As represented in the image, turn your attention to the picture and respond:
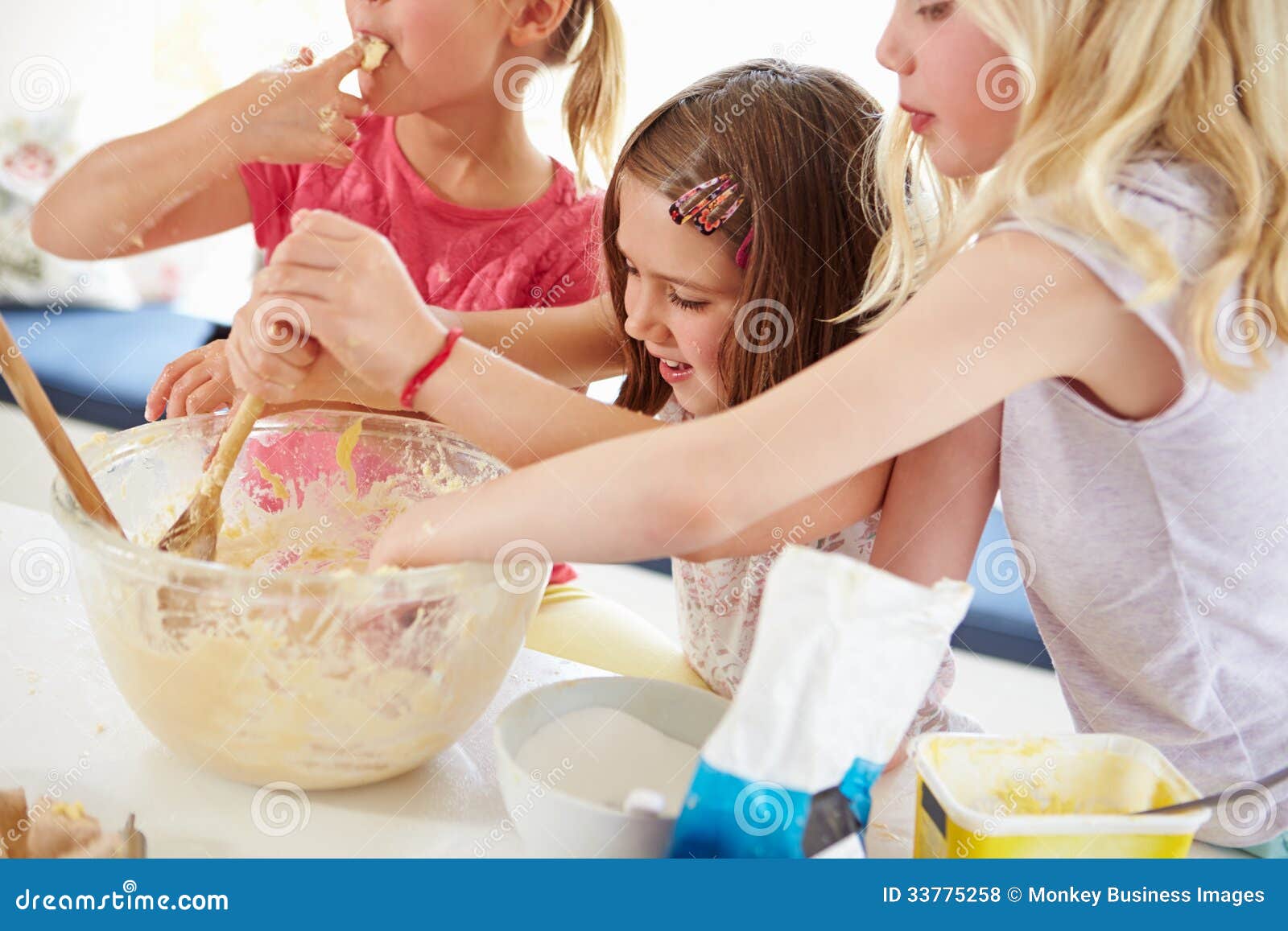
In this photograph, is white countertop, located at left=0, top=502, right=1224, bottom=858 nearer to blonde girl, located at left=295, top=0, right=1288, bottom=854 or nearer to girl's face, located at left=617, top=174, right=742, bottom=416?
blonde girl, located at left=295, top=0, right=1288, bottom=854

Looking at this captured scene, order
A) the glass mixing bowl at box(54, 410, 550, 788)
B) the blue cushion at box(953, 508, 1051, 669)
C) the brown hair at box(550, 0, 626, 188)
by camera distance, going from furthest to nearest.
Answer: the blue cushion at box(953, 508, 1051, 669) < the brown hair at box(550, 0, 626, 188) < the glass mixing bowl at box(54, 410, 550, 788)

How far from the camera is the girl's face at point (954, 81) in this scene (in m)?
0.79

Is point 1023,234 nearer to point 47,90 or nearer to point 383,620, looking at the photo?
point 383,620

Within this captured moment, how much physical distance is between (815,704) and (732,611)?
2.08ft

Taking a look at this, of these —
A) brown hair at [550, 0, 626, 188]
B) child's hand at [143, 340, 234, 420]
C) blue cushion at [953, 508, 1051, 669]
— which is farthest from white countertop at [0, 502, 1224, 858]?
blue cushion at [953, 508, 1051, 669]

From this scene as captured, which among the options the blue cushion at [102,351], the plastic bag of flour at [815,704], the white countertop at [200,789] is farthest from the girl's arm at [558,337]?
the blue cushion at [102,351]

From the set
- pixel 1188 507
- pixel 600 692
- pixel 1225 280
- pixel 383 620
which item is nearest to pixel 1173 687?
pixel 1188 507

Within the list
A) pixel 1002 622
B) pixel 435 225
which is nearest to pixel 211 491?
pixel 435 225

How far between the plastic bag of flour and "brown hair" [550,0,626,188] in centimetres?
100

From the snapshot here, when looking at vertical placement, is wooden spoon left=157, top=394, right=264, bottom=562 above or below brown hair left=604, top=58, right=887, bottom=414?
below

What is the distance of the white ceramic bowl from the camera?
626 millimetres

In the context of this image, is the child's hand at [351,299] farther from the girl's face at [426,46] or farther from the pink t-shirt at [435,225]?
the pink t-shirt at [435,225]

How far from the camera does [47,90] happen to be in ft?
8.32

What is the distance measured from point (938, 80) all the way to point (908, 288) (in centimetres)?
18
